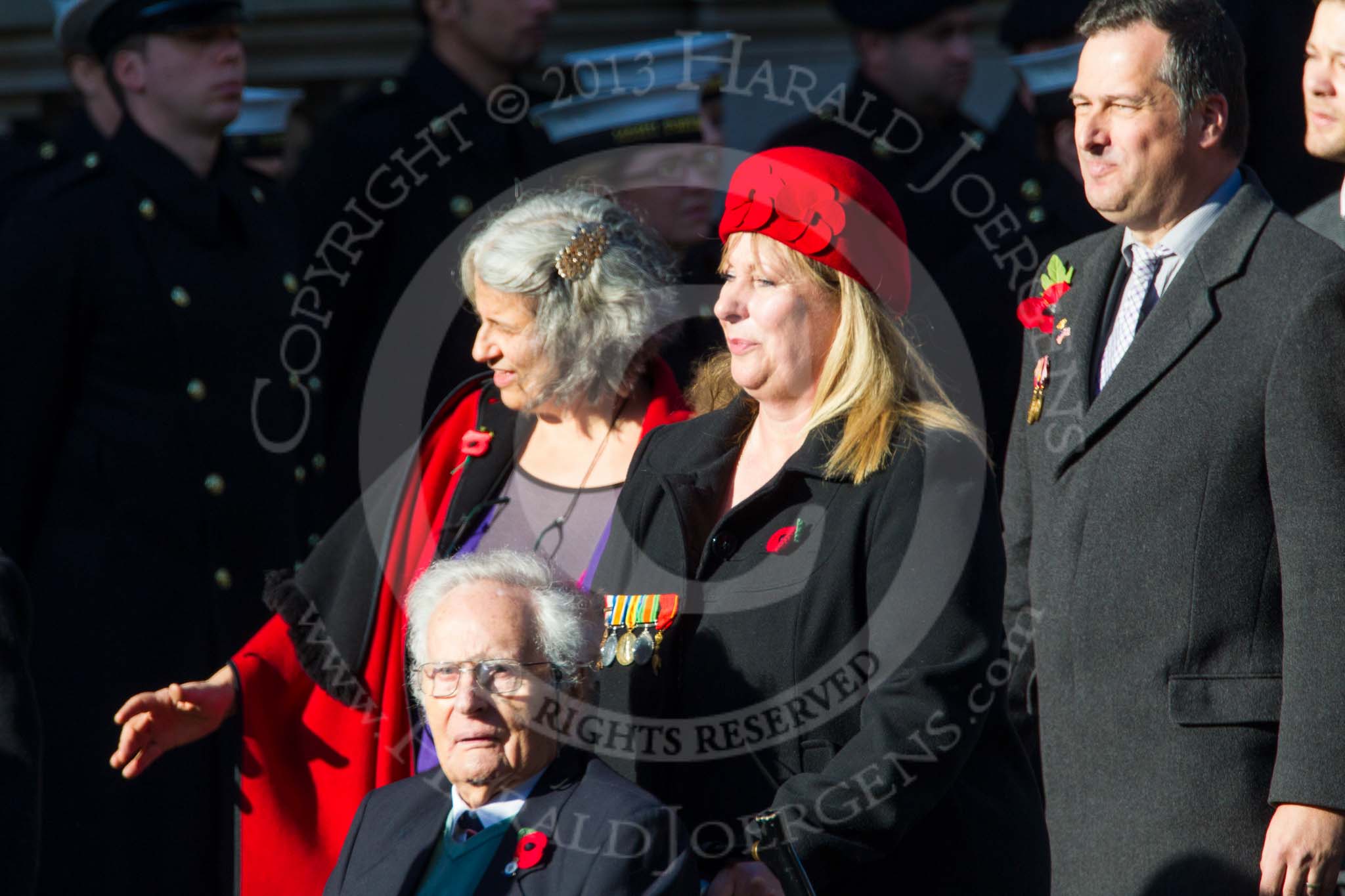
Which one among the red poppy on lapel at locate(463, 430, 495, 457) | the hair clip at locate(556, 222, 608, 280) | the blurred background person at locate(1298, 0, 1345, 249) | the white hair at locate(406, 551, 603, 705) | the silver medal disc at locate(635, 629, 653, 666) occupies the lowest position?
the silver medal disc at locate(635, 629, 653, 666)

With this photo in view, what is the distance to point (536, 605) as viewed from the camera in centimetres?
308

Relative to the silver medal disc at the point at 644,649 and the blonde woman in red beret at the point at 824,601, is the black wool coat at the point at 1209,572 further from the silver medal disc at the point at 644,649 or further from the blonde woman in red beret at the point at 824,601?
the silver medal disc at the point at 644,649

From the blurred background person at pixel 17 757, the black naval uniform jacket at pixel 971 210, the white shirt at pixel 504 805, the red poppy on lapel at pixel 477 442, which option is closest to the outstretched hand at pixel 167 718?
the blurred background person at pixel 17 757

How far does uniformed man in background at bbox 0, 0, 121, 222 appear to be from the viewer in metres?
5.07

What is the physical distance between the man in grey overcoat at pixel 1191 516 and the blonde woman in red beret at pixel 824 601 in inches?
8.0

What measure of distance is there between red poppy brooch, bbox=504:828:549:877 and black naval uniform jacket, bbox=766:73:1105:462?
1.89 m

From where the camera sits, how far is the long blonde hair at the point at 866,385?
3.12 m

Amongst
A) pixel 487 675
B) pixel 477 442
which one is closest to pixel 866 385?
pixel 487 675

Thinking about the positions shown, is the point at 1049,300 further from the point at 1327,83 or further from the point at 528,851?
the point at 528,851

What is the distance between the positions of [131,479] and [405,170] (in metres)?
1.17

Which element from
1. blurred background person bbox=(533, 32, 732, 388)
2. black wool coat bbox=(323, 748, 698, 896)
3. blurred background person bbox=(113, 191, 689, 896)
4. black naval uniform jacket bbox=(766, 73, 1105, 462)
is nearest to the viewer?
black wool coat bbox=(323, 748, 698, 896)

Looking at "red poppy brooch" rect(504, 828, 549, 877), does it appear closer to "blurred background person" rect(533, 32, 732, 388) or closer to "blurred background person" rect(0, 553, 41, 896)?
"blurred background person" rect(0, 553, 41, 896)

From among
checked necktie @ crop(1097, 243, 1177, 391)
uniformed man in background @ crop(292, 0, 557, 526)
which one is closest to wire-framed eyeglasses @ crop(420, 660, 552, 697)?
checked necktie @ crop(1097, 243, 1177, 391)

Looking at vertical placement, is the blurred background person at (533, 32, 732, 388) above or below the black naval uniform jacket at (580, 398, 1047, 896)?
above
